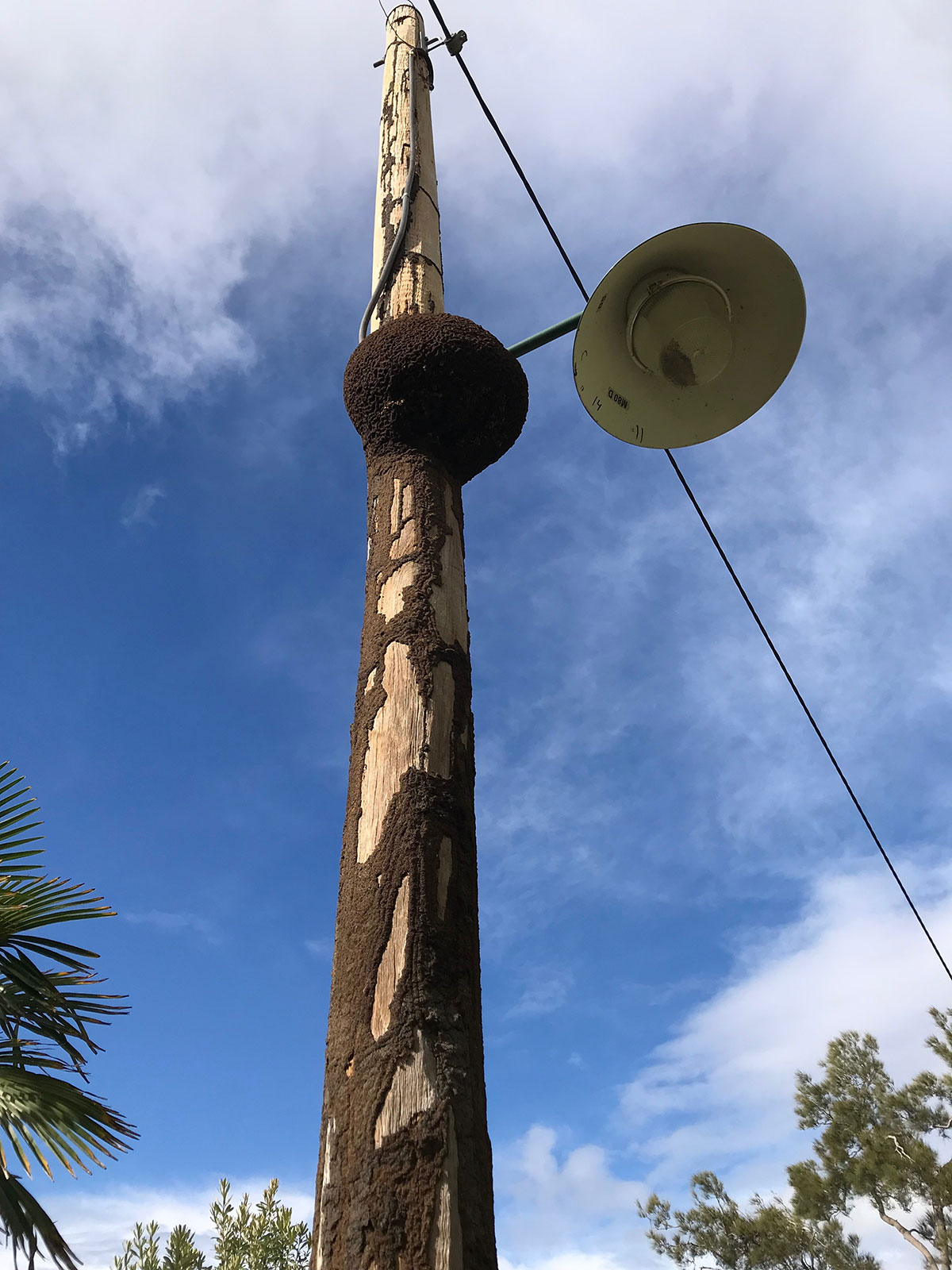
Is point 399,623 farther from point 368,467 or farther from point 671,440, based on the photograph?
point 671,440

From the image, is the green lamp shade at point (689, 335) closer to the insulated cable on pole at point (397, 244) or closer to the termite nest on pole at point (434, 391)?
the termite nest on pole at point (434, 391)

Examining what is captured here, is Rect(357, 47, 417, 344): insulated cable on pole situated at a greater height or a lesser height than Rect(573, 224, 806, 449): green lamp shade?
greater

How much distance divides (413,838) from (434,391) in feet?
4.42

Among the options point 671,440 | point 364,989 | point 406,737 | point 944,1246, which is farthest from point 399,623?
point 944,1246

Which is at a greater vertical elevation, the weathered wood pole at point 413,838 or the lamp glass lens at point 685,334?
the lamp glass lens at point 685,334

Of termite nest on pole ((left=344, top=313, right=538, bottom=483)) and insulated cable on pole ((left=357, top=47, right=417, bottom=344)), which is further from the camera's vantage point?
insulated cable on pole ((left=357, top=47, right=417, bottom=344))

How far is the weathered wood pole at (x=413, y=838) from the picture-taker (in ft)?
5.07

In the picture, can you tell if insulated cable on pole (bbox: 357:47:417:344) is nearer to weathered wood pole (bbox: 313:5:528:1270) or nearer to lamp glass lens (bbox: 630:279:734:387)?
weathered wood pole (bbox: 313:5:528:1270)

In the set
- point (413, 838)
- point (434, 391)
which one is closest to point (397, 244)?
point (434, 391)

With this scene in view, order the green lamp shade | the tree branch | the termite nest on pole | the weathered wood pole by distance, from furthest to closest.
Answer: the tree branch → the green lamp shade → the termite nest on pole → the weathered wood pole

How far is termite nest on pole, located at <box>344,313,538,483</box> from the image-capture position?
8.45ft

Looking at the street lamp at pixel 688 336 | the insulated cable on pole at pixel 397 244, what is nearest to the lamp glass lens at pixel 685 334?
the street lamp at pixel 688 336

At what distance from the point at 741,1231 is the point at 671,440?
21013 millimetres

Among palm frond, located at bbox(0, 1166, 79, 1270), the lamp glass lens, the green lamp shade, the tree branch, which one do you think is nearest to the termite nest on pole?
the green lamp shade
